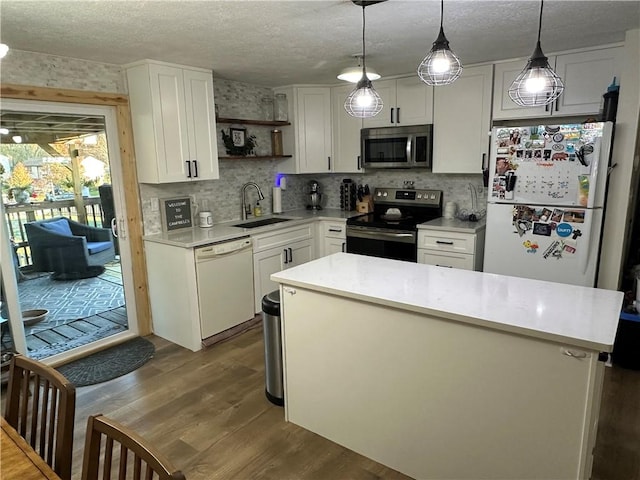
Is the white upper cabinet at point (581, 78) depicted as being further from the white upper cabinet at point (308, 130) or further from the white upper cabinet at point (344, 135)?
the white upper cabinet at point (308, 130)

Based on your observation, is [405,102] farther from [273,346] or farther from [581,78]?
[273,346]

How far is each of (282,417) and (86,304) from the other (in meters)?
2.09

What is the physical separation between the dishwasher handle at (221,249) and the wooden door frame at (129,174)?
2.16ft

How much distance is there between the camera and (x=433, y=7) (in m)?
2.22

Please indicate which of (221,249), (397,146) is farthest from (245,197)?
(397,146)

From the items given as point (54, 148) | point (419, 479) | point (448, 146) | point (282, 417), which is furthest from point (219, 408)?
point (448, 146)

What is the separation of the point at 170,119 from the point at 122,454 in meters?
2.89

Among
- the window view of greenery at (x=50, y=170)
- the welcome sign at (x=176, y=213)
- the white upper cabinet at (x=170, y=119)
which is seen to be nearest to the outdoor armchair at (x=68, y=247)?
the window view of greenery at (x=50, y=170)

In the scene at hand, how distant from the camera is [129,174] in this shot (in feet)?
11.4

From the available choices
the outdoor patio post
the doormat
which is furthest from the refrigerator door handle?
the outdoor patio post

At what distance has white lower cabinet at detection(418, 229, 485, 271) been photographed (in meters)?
3.62

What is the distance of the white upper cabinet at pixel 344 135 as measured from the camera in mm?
4453

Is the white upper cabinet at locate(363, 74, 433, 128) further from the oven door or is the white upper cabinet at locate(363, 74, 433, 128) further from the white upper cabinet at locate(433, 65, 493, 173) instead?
the oven door

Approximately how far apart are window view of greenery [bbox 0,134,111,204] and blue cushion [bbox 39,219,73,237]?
0.18m
